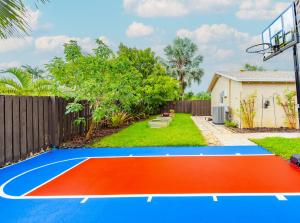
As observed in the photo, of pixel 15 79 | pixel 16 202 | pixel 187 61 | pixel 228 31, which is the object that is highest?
pixel 228 31

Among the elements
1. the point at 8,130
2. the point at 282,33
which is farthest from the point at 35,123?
the point at 282,33

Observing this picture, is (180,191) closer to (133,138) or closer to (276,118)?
(133,138)

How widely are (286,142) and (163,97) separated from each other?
21304mm

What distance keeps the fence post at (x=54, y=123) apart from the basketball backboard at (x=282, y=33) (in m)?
7.15

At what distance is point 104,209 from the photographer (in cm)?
473

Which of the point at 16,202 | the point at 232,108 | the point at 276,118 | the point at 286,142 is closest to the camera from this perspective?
the point at 16,202

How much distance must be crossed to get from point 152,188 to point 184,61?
45.5 metres

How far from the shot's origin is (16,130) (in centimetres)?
851

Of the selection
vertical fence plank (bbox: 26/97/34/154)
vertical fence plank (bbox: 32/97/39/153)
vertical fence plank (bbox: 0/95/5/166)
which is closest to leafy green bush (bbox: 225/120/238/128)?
vertical fence plank (bbox: 32/97/39/153)

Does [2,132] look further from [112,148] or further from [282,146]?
[282,146]

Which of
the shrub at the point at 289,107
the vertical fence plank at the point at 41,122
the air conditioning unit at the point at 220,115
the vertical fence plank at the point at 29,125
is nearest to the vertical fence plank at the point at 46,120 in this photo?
the vertical fence plank at the point at 41,122

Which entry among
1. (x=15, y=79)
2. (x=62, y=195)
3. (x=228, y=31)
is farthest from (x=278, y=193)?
(x=228, y=31)

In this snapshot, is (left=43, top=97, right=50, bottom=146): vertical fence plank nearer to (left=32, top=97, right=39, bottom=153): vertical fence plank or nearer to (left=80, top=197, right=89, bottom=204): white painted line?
(left=32, top=97, right=39, bottom=153): vertical fence plank

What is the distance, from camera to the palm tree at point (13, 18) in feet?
10.5
